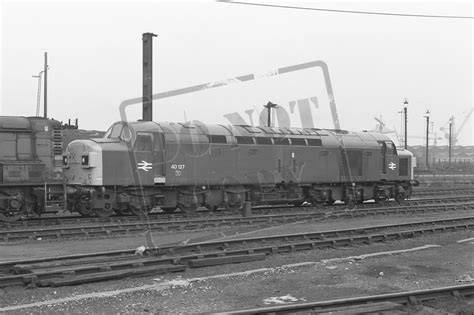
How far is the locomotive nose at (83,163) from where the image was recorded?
17.3 meters

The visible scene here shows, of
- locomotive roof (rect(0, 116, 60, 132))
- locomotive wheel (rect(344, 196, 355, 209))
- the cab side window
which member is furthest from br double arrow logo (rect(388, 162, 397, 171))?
locomotive roof (rect(0, 116, 60, 132))

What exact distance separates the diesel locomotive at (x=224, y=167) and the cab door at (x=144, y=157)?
4cm

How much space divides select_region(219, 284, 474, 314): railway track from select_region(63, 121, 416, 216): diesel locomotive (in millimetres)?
11522

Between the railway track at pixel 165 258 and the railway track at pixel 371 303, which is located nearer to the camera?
the railway track at pixel 371 303

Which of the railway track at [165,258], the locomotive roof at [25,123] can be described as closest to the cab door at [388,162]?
the railway track at [165,258]

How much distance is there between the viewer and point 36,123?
682 inches

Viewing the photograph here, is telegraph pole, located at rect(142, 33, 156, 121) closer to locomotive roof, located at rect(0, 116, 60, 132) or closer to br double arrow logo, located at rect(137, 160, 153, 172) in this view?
br double arrow logo, located at rect(137, 160, 153, 172)

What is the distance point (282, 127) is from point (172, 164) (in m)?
6.02

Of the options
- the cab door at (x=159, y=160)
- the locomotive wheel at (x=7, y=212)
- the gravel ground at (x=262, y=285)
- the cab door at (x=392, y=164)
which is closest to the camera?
the gravel ground at (x=262, y=285)

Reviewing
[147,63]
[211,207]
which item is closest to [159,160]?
[211,207]

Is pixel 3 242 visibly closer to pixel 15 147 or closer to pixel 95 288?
pixel 15 147

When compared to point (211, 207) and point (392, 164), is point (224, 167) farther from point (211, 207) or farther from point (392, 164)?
point (392, 164)

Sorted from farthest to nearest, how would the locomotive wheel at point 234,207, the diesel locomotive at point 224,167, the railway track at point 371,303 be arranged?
the locomotive wheel at point 234,207 < the diesel locomotive at point 224,167 < the railway track at point 371,303

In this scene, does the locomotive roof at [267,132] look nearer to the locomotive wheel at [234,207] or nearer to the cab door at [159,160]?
the cab door at [159,160]
